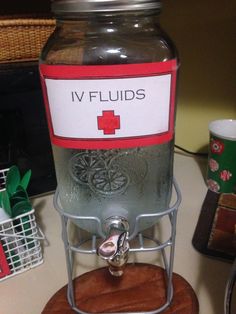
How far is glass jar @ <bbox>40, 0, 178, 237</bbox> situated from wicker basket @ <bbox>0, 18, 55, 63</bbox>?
6.2 inches

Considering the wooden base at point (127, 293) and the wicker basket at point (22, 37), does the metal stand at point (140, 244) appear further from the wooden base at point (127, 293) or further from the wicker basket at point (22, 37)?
the wicker basket at point (22, 37)

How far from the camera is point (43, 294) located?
1.56ft

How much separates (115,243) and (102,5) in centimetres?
24

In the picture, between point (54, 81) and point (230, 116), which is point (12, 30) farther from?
point (230, 116)

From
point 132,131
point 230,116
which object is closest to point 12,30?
point 132,131

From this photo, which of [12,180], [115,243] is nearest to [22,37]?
[12,180]

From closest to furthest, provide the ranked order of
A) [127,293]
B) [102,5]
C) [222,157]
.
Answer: [102,5] < [127,293] < [222,157]

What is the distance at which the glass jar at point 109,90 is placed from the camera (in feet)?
1.09

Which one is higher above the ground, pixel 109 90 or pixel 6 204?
pixel 109 90

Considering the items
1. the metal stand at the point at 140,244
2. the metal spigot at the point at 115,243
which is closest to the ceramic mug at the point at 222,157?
the metal stand at the point at 140,244

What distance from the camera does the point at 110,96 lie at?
0.34 m

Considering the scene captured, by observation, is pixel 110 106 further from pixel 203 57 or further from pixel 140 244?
pixel 203 57

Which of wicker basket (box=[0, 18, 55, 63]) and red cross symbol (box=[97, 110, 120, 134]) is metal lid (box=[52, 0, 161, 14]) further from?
wicker basket (box=[0, 18, 55, 63])

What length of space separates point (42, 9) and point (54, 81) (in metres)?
0.39
